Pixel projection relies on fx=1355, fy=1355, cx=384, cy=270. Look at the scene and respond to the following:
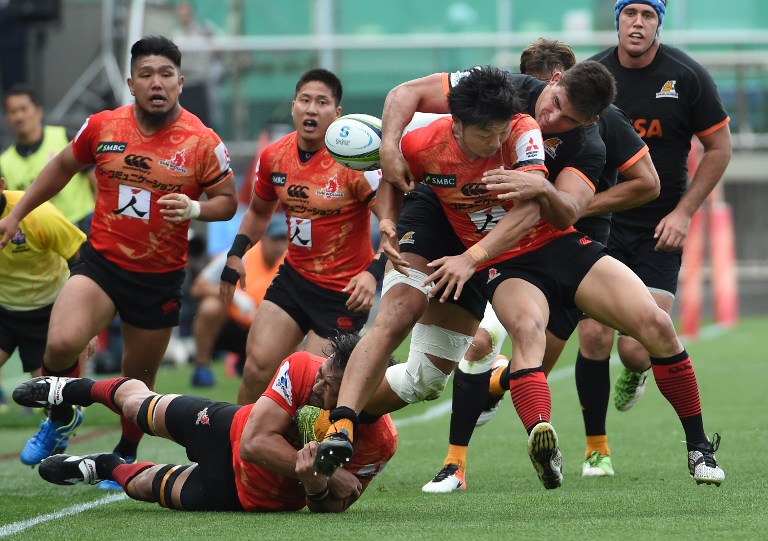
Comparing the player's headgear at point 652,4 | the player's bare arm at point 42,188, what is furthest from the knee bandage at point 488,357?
the player's bare arm at point 42,188

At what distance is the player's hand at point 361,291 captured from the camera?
7.02 metres

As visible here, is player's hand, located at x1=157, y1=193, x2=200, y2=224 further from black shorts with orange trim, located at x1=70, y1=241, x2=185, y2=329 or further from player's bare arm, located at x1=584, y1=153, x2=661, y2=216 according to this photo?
player's bare arm, located at x1=584, y1=153, x2=661, y2=216

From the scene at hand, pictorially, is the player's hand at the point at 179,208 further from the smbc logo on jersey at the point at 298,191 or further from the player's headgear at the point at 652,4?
the player's headgear at the point at 652,4

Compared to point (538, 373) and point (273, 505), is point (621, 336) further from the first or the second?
point (273, 505)

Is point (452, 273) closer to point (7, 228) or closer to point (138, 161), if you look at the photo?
point (138, 161)

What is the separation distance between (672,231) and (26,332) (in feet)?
14.5

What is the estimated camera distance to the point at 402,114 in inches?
252

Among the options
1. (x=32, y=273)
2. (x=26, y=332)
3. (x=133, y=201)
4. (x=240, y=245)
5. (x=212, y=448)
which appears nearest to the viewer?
(x=212, y=448)

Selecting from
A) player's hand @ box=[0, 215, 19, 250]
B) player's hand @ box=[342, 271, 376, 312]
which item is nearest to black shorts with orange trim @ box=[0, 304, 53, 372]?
player's hand @ box=[0, 215, 19, 250]

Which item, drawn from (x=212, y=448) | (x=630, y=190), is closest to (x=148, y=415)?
(x=212, y=448)

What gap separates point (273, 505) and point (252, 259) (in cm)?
779

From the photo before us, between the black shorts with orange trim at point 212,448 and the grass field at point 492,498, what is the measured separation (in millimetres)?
186

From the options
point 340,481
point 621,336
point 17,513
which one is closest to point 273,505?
point 340,481

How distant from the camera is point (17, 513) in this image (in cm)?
640
